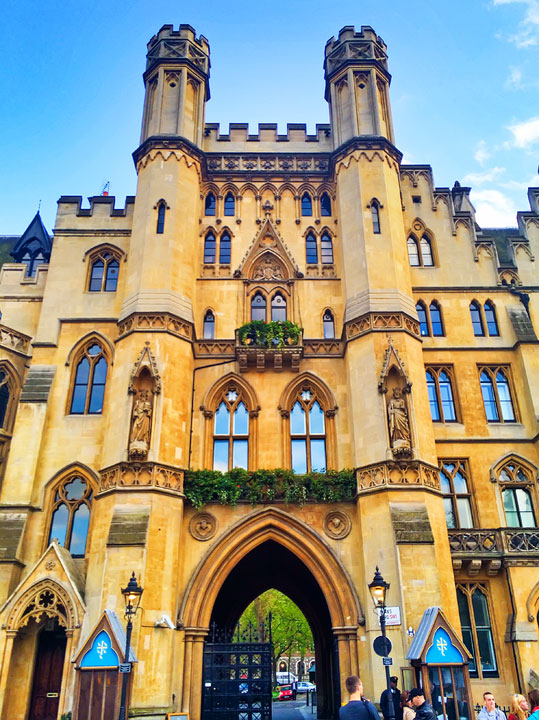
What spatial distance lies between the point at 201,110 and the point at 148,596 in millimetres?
17921

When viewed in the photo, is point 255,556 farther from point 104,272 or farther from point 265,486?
point 104,272

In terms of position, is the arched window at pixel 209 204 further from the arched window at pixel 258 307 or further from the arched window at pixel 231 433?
the arched window at pixel 231 433

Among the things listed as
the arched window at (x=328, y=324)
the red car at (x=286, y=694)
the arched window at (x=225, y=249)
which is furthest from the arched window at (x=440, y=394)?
the red car at (x=286, y=694)

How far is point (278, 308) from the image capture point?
74.2ft

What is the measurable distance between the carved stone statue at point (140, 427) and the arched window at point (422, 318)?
9.99 meters

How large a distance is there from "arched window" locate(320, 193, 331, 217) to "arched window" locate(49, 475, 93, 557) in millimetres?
13081

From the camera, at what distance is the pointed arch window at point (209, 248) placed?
76.4 ft

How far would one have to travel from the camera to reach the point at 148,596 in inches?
644

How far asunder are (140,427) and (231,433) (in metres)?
3.25

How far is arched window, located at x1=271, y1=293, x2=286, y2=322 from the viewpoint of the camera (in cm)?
2249

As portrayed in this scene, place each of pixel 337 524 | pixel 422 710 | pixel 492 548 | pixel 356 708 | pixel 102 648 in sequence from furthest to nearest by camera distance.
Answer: pixel 492 548 < pixel 337 524 < pixel 102 648 < pixel 422 710 < pixel 356 708

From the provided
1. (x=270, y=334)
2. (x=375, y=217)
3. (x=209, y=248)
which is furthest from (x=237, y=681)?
(x=375, y=217)

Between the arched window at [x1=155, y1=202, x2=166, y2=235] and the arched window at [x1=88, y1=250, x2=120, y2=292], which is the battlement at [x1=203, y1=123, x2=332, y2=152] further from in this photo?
the arched window at [x1=88, y1=250, x2=120, y2=292]

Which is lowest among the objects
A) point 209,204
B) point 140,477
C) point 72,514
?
point 72,514
